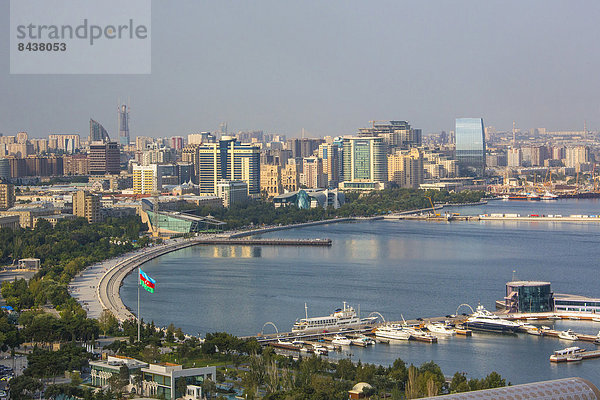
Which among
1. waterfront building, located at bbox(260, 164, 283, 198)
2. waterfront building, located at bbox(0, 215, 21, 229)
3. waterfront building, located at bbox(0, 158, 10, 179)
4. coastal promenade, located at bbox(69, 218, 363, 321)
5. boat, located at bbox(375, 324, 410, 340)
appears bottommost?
boat, located at bbox(375, 324, 410, 340)

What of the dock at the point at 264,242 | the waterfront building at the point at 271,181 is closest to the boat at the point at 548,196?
the waterfront building at the point at 271,181

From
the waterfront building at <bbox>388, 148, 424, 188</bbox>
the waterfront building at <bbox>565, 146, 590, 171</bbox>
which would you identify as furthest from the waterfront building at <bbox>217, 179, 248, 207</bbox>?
the waterfront building at <bbox>565, 146, 590, 171</bbox>

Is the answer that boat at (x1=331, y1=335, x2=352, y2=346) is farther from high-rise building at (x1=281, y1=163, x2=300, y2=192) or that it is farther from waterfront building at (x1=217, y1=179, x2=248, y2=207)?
high-rise building at (x1=281, y1=163, x2=300, y2=192)

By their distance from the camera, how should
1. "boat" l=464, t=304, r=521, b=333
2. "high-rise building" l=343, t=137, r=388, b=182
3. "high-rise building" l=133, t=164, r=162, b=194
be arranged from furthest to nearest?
"high-rise building" l=343, t=137, r=388, b=182 < "high-rise building" l=133, t=164, r=162, b=194 < "boat" l=464, t=304, r=521, b=333

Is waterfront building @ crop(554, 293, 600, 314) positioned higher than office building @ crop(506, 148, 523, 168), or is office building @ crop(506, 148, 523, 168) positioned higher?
office building @ crop(506, 148, 523, 168)

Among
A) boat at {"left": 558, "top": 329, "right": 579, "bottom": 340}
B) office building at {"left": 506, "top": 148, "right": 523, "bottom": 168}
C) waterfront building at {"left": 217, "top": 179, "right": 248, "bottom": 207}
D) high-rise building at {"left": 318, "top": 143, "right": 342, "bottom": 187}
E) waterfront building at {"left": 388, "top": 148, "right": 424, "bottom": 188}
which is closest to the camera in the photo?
boat at {"left": 558, "top": 329, "right": 579, "bottom": 340}

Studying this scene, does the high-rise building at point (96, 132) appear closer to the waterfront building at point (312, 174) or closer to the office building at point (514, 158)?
the waterfront building at point (312, 174)

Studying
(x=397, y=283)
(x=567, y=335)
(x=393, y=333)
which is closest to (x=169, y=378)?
(x=393, y=333)

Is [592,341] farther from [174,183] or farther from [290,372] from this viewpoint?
[174,183]
